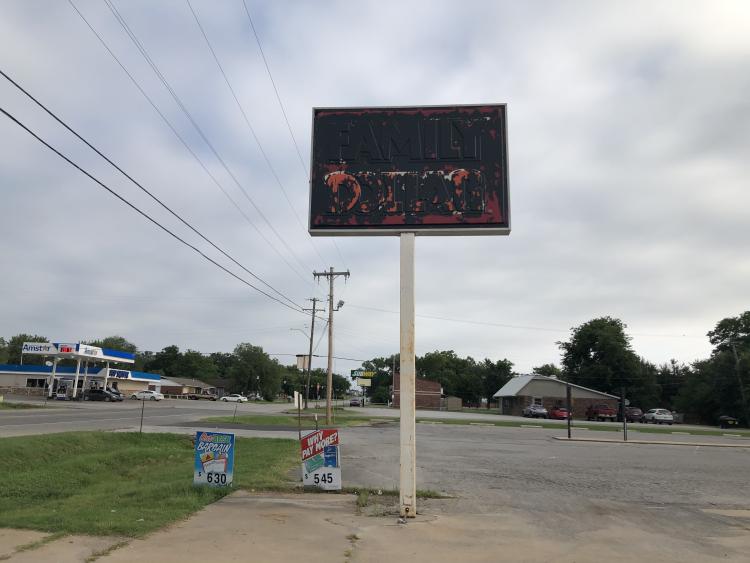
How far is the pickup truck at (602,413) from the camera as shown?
202 feet

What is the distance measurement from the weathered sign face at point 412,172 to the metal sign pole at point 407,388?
0.60 metres

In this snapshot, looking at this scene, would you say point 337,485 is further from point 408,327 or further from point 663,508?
point 663,508

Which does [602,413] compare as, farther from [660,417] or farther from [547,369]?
[547,369]

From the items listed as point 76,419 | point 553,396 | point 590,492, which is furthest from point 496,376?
point 590,492

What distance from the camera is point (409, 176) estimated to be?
9891 millimetres

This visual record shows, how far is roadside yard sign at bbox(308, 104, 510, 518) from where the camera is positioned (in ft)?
31.7

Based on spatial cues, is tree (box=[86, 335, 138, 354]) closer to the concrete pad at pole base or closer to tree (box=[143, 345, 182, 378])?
tree (box=[143, 345, 182, 378])

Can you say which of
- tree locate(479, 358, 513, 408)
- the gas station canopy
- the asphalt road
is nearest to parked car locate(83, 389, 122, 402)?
the gas station canopy

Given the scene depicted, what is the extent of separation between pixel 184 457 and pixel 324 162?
10.5 meters

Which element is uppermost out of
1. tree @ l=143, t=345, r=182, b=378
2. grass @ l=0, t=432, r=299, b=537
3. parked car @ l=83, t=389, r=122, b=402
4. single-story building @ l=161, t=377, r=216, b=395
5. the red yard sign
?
tree @ l=143, t=345, r=182, b=378

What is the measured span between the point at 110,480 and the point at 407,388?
23.8 feet

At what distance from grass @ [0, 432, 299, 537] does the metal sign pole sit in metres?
3.10

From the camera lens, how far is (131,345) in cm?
16475

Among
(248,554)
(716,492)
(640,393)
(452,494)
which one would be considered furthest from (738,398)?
(248,554)
